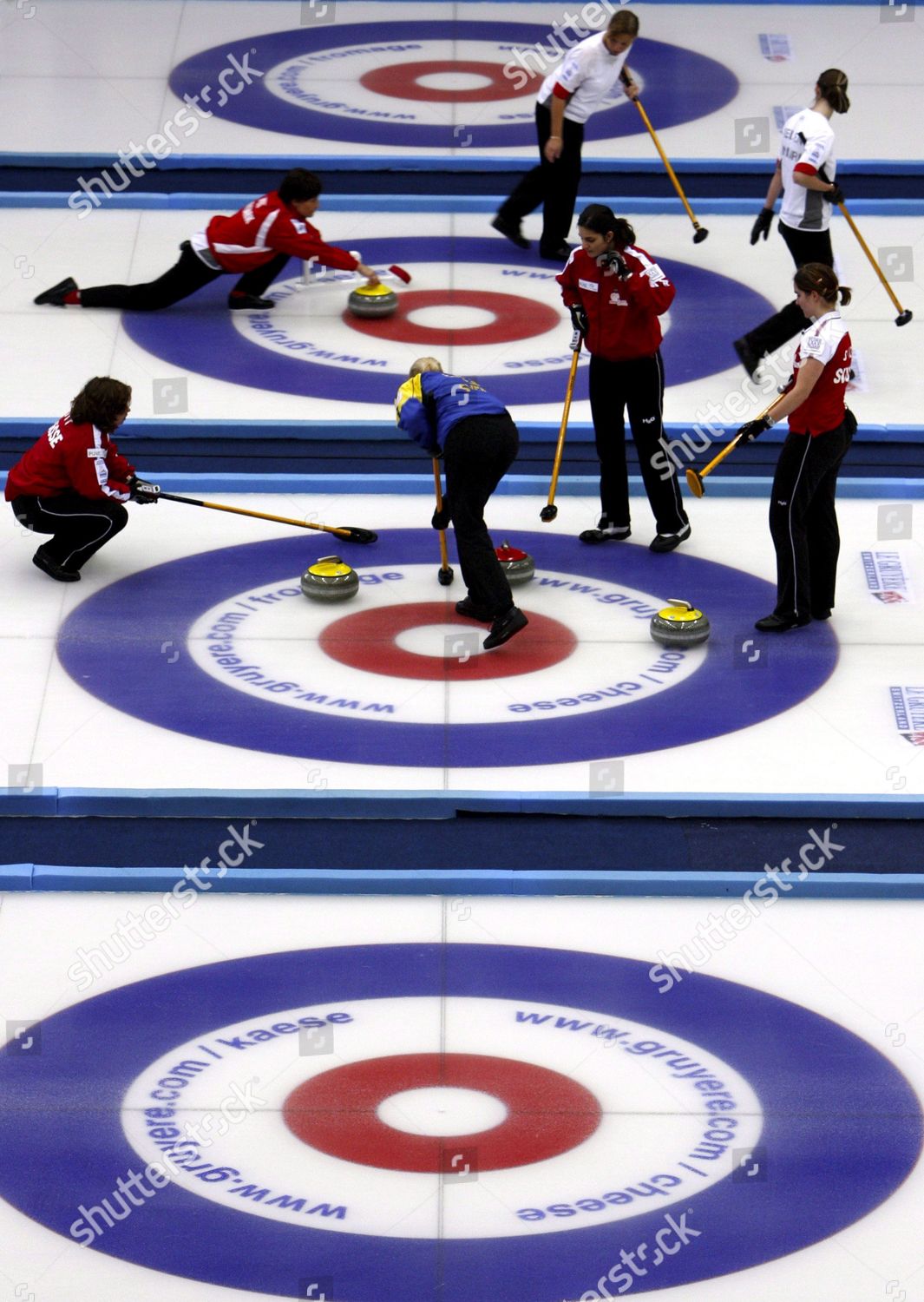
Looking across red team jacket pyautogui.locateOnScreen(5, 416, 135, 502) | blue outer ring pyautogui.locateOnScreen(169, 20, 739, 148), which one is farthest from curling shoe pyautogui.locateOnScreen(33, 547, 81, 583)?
blue outer ring pyautogui.locateOnScreen(169, 20, 739, 148)

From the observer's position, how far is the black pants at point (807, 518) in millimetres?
8648

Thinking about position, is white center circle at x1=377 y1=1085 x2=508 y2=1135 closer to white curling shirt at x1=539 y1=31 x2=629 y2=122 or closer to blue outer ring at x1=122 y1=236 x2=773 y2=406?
blue outer ring at x1=122 y1=236 x2=773 y2=406

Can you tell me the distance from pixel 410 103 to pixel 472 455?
25.1 feet

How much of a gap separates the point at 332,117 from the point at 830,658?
309 inches

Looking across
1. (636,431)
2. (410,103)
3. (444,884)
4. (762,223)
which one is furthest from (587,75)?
(444,884)

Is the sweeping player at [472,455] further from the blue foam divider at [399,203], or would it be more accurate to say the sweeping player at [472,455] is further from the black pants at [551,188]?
the blue foam divider at [399,203]

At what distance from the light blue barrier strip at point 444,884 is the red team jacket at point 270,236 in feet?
17.1

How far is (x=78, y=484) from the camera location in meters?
9.05

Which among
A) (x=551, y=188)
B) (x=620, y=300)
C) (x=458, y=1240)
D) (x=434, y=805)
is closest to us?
(x=458, y=1240)

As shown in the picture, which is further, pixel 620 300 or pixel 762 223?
pixel 762 223

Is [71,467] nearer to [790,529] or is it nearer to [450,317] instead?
[790,529]

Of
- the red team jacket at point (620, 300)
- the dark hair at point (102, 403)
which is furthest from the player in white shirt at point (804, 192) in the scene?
the dark hair at point (102, 403)

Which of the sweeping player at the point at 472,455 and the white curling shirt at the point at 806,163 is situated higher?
the white curling shirt at the point at 806,163

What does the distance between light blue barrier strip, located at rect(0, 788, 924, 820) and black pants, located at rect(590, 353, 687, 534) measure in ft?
7.09
